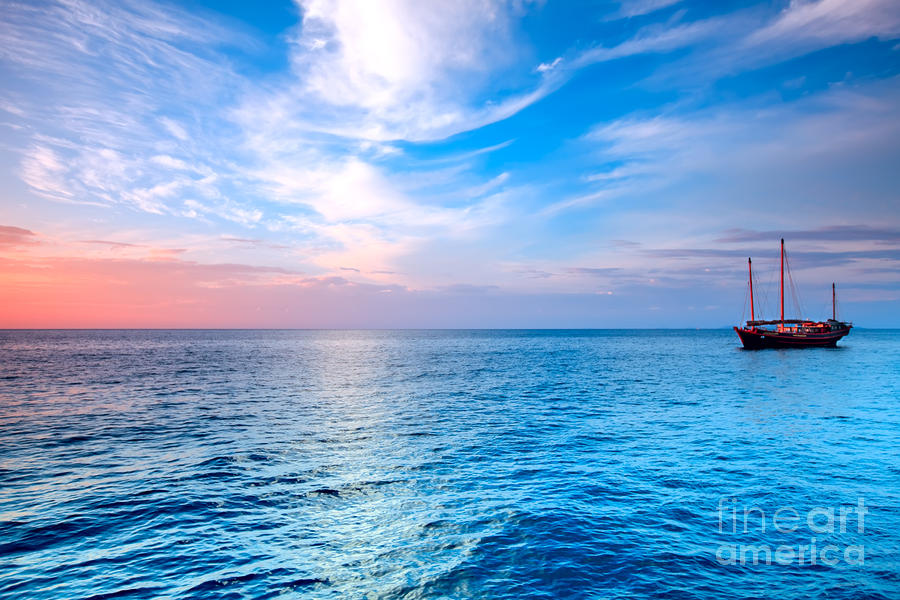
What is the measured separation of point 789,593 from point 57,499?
70.1 ft

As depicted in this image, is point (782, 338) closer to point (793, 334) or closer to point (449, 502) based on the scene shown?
point (793, 334)

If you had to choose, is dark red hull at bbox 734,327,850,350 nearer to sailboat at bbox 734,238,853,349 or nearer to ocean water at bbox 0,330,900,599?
sailboat at bbox 734,238,853,349

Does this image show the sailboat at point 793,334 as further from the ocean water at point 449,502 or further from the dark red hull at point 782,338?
the ocean water at point 449,502

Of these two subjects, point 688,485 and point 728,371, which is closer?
point 688,485

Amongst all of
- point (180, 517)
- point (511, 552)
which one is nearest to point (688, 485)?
point (511, 552)

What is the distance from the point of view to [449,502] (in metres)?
15.2

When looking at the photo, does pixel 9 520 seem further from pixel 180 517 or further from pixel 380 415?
pixel 380 415

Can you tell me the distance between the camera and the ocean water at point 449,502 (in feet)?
34.4

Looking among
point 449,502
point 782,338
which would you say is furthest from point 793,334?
point 449,502

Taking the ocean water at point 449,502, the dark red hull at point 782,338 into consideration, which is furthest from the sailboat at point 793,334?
the ocean water at point 449,502

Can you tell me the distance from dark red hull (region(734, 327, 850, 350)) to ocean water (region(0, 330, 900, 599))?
79408 mm

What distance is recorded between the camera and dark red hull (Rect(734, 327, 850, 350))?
100125mm

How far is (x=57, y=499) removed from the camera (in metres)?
15.6

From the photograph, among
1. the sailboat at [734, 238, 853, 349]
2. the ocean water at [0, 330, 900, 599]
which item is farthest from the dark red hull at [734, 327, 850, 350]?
the ocean water at [0, 330, 900, 599]
